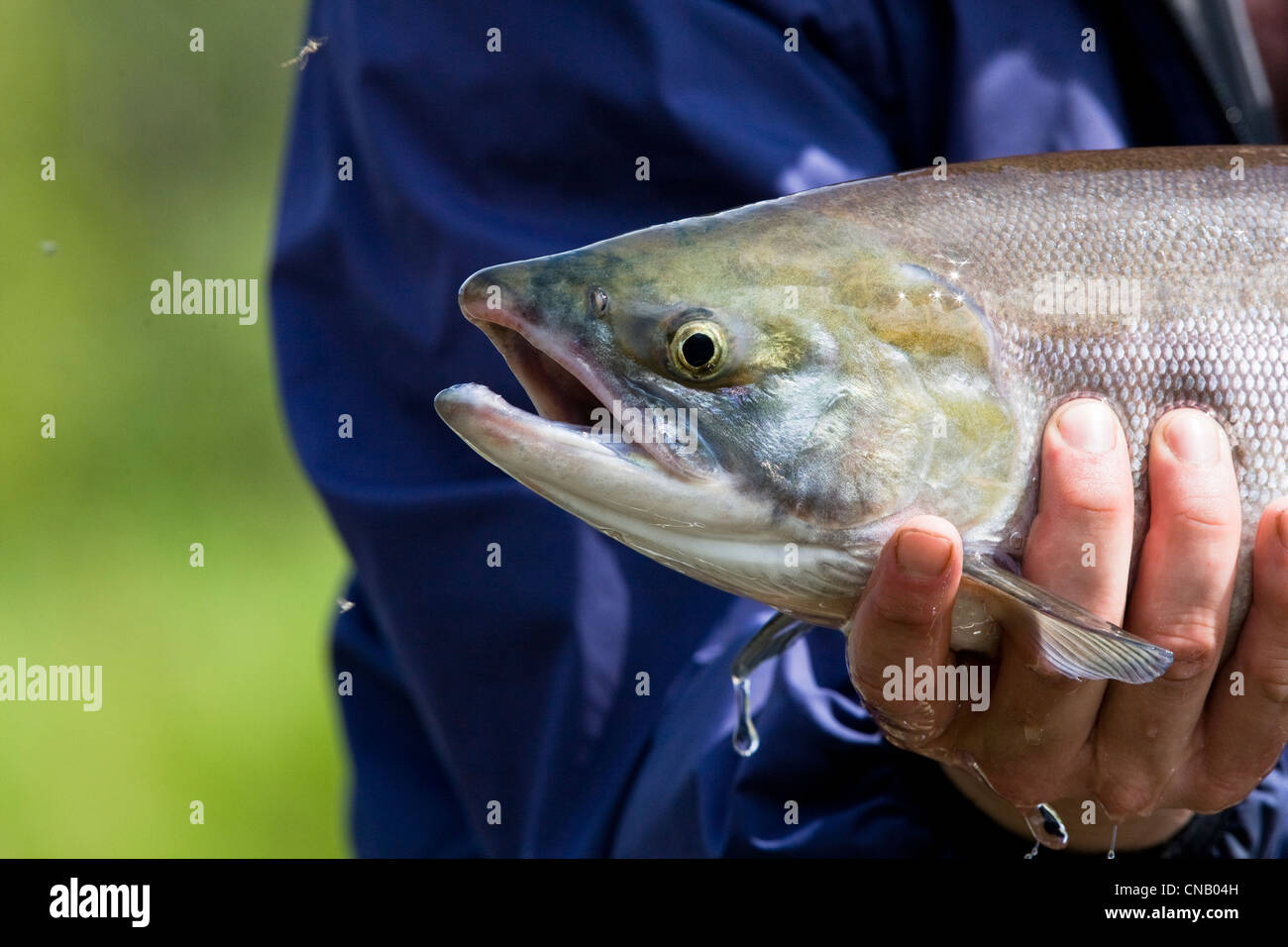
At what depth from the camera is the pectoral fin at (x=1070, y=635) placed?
1217mm

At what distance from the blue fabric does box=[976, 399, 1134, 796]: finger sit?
334 millimetres

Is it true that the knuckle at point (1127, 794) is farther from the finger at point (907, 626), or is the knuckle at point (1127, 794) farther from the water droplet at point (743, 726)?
the water droplet at point (743, 726)

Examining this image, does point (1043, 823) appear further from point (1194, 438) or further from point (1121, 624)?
point (1194, 438)

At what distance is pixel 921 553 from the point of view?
121 centimetres

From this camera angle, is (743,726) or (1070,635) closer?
(1070,635)

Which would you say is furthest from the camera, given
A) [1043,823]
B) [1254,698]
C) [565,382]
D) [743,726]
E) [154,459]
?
[154,459]

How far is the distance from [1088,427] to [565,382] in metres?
0.54

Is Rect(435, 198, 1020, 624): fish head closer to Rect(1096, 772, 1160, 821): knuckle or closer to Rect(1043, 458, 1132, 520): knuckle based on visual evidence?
Rect(1043, 458, 1132, 520): knuckle

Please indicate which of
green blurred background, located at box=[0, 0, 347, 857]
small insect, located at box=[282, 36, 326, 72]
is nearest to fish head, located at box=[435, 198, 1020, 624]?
small insect, located at box=[282, 36, 326, 72]

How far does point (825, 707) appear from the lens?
1.76 metres

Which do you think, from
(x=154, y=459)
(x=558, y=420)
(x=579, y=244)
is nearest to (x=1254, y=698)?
(x=558, y=420)

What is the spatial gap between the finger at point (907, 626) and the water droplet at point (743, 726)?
21cm
